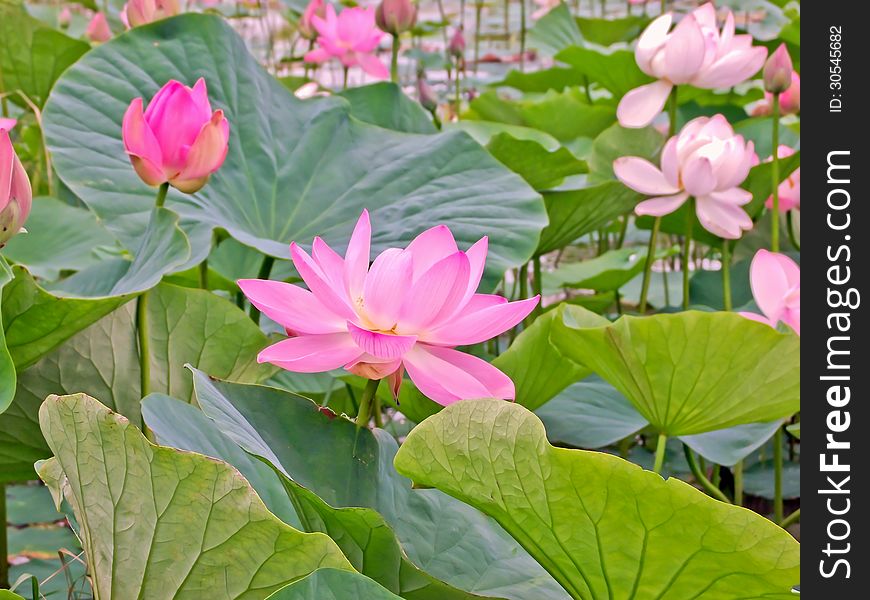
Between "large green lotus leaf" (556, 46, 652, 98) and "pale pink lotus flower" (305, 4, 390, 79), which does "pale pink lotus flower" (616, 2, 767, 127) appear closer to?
"pale pink lotus flower" (305, 4, 390, 79)

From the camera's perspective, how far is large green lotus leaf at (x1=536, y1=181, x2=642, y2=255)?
4.37ft

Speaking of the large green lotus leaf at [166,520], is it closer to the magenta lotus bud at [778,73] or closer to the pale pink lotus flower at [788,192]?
the magenta lotus bud at [778,73]

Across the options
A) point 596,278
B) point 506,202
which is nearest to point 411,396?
point 506,202

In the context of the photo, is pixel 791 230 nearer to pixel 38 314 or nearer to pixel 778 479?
pixel 778 479

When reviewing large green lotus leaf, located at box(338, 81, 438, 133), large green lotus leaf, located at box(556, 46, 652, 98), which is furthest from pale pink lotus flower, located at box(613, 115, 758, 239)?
large green lotus leaf, located at box(556, 46, 652, 98)

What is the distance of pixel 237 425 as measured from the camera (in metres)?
0.64

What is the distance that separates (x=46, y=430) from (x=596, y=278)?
1.01 metres

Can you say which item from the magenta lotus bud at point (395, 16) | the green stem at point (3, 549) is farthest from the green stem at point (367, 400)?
the magenta lotus bud at point (395, 16)

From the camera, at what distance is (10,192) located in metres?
0.70

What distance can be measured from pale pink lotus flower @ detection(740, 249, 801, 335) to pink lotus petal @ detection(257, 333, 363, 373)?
1.55 ft
